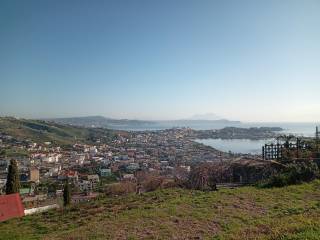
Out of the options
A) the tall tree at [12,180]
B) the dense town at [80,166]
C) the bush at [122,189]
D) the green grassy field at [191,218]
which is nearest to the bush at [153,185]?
the bush at [122,189]

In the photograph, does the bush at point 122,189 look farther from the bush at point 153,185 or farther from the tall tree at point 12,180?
the tall tree at point 12,180

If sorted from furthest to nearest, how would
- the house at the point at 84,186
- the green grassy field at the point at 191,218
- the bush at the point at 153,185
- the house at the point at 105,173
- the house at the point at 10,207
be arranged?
the house at the point at 105,173 < the house at the point at 84,186 < the bush at the point at 153,185 < the house at the point at 10,207 < the green grassy field at the point at 191,218

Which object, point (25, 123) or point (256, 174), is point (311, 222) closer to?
point (256, 174)

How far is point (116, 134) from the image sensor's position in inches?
5743

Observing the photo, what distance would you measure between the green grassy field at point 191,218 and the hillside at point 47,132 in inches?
4188

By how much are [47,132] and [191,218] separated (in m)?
128

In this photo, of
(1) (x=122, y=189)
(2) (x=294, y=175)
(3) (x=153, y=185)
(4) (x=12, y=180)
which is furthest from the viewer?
(1) (x=122, y=189)

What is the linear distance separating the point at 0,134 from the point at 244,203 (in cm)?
11238

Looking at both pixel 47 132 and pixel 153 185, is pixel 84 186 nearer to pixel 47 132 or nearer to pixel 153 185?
pixel 153 185

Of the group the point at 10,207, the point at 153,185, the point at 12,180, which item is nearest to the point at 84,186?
the point at 12,180

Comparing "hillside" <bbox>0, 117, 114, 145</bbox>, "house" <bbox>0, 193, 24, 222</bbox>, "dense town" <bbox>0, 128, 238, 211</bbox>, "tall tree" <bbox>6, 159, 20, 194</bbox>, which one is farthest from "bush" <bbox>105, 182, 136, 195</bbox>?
"hillside" <bbox>0, 117, 114, 145</bbox>

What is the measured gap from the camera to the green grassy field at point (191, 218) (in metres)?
6.59

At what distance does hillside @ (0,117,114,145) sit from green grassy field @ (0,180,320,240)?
349 feet

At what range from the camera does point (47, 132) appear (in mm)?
127688
